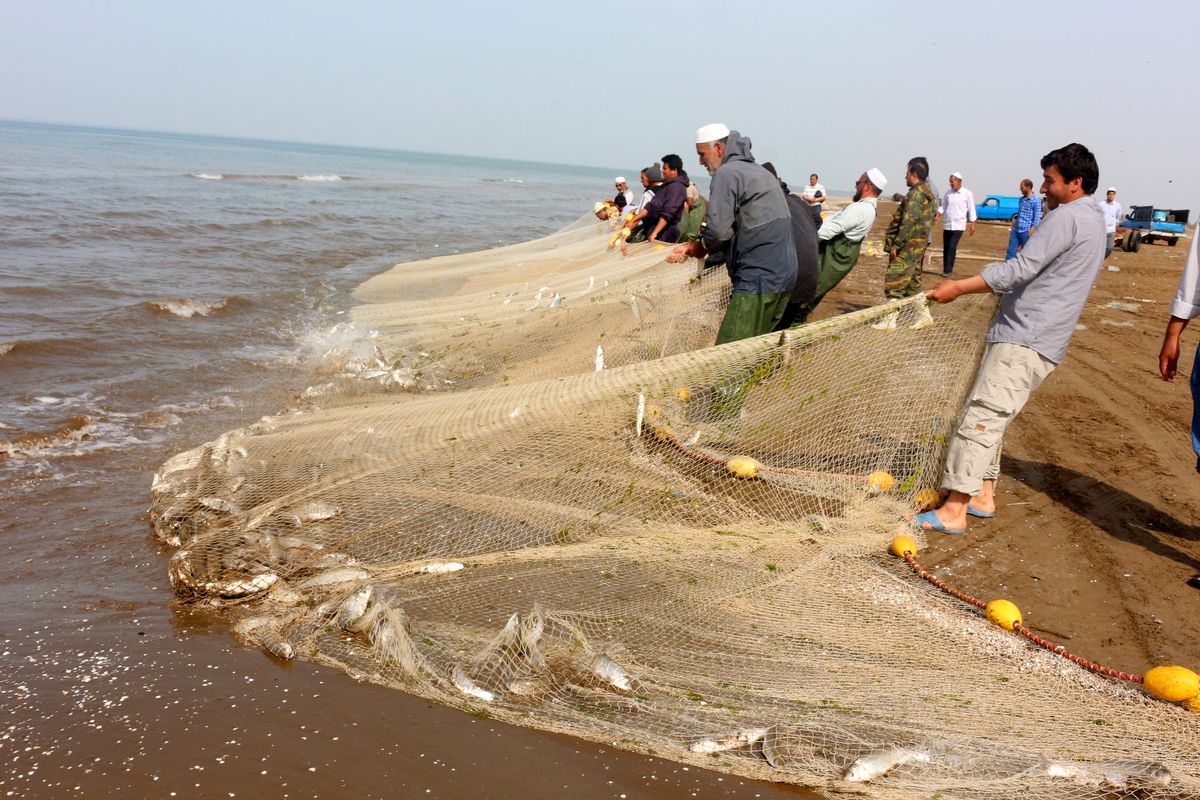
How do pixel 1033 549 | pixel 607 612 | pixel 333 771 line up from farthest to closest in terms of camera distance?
pixel 1033 549
pixel 607 612
pixel 333 771

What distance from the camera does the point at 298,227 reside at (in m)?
19.8

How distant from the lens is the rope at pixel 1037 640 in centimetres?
294

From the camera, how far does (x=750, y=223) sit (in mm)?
5137

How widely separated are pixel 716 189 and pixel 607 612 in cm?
283

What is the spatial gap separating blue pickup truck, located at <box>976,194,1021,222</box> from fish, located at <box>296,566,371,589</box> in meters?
32.8

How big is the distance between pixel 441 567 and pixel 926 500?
2.61m

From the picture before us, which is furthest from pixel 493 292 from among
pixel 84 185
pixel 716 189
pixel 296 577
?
pixel 84 185

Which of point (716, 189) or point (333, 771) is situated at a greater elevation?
point (716, 189)

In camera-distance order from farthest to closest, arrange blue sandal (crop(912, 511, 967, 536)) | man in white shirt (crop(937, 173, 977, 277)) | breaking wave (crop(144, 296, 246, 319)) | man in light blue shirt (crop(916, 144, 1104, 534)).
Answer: man in white shirt (crop(937, 173, 977, 277)), breaking wave (crop(144, 296, 246, 319)), blue sandal (crop(912, 511, 967, 536)), man in light blue shirt (crop(916, 144, 1104, 534))

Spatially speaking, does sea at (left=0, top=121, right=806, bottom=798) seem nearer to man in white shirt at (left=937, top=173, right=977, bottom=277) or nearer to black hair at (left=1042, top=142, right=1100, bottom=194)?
black hair at (left=1042, top=142, right=1100, bottom=194)

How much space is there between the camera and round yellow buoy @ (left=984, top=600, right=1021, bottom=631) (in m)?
3.29

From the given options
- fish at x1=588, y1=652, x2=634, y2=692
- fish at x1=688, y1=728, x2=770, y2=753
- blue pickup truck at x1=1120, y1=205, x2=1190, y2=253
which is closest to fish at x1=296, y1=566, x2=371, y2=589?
fish at x1=588, y1=652, x2=634, y2=692

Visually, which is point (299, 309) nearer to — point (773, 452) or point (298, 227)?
point (773, 452)

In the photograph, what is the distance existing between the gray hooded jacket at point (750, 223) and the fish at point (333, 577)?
9.50 ft
